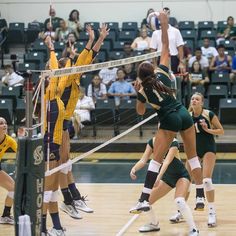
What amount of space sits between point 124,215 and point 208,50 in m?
10.2

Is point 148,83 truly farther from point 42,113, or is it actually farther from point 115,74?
point 115,74

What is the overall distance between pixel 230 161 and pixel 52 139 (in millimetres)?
7903

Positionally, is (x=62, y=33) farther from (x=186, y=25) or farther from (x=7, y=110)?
(x=7, y=110)

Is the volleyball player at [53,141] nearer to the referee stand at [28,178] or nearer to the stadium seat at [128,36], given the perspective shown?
→ the referee stand at [28,178]

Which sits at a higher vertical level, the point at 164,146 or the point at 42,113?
the point at 42,113

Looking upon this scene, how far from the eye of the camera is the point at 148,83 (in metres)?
8.24

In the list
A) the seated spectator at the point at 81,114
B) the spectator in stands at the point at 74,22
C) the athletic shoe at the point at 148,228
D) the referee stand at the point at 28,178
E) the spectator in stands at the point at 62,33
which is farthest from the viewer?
the spectator in stands at the point at 74,22

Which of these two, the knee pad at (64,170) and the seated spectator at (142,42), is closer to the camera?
the knee pad at (64,170)

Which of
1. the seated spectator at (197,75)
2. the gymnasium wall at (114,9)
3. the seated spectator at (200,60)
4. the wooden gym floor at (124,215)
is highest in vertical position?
the gymnasium wall at (114,9)

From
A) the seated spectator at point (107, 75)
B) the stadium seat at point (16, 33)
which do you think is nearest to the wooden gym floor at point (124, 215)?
the seated spectator at point (107, 75)

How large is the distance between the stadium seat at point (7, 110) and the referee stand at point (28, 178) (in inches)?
431

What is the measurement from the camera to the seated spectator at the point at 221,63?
1891cm

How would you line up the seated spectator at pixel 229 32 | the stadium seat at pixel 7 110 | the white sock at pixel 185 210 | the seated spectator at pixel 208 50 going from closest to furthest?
the white sock at pixel 185 210
the stadium seat at pixel 7 110
the seated spectator at pixel 208 50
the seated spectator at pixel 229 32

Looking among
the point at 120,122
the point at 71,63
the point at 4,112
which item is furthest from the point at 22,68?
the point at 71,63
